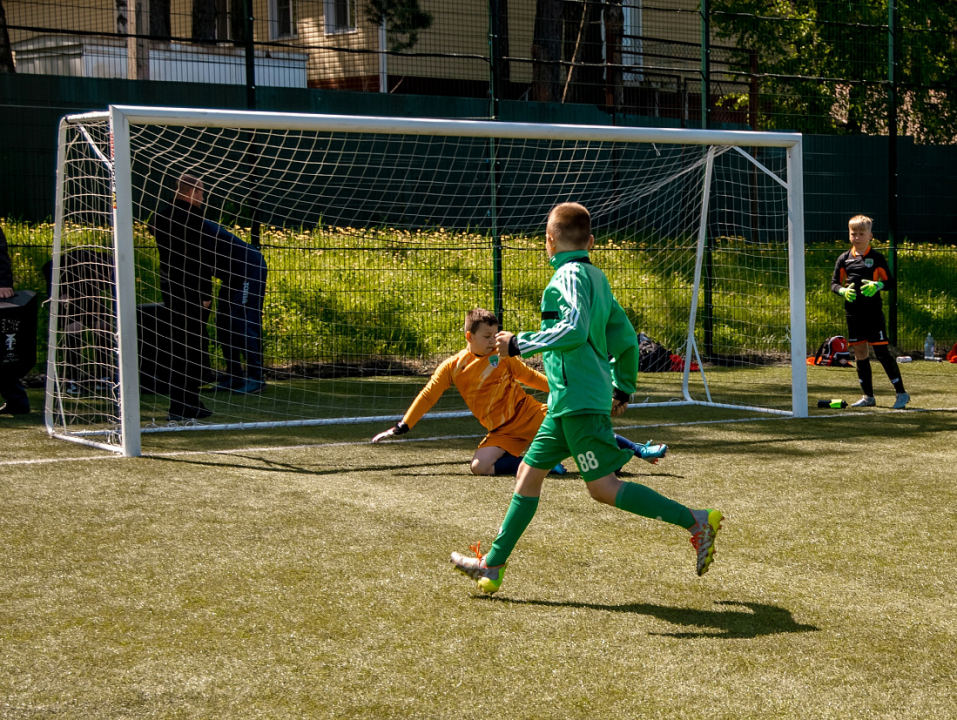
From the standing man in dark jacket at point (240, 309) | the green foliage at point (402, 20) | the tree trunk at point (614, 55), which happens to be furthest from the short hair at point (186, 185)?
the tree trunk at point (614, 55)

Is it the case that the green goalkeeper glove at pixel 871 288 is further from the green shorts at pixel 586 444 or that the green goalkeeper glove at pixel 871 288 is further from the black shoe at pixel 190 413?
the green shorts at pixel 586 444

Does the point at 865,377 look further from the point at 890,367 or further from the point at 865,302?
the point at 865,302

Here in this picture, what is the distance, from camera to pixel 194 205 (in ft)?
27.8

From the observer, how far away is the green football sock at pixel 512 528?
411cm

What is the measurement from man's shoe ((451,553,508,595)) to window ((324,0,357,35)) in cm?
1014

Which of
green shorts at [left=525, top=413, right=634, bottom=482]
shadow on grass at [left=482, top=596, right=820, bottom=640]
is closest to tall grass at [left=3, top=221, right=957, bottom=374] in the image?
green shorts at [left=525, top=413, right=634, bottom=482]

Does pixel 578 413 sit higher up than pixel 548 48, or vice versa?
pixel 548 48

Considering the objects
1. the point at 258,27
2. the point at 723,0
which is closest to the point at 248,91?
the point at 258,27

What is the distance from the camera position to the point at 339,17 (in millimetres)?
13672

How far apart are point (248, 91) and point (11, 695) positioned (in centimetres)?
859

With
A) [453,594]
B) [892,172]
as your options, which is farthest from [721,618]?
[892,172]

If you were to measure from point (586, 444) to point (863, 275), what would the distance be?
609 cm

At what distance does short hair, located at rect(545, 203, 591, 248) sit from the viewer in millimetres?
4125

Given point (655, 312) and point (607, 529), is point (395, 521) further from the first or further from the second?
point (655, 312)
